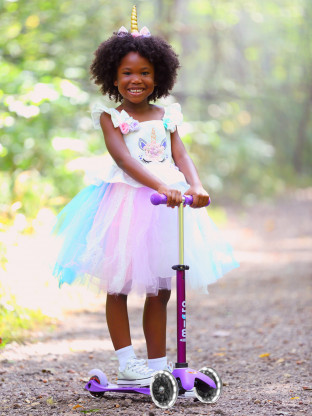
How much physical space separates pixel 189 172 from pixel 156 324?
762mm

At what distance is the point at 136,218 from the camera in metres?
2.95

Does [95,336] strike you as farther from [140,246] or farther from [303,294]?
[303,294]

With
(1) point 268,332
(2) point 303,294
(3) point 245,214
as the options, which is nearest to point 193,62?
(3) point 245,214

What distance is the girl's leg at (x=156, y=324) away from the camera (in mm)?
3027

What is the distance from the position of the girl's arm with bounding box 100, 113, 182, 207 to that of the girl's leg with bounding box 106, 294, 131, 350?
0.61 meters

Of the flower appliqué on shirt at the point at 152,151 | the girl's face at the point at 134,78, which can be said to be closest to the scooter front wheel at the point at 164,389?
the flower appliqué on shirt at the point at 152,151

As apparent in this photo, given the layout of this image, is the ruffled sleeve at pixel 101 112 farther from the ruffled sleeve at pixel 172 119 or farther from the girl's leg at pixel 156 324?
the girl's leg at pixel 156 324

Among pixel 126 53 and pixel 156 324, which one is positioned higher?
pixel 126 53

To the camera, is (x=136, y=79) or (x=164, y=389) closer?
(x=164, y=389)

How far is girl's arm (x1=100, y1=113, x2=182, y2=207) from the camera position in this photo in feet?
8.89

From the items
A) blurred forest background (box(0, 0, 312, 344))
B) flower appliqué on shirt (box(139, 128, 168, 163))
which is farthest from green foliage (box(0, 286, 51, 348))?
flower appliqué on shirt (box(139, 128, 168, 163))

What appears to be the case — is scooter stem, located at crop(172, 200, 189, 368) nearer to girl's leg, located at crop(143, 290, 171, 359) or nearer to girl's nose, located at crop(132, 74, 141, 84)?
girl's leg, located at crop(143, 290, 171, 359)

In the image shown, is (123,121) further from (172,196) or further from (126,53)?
(172,196)

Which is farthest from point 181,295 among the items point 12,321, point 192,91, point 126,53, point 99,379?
point 192,91
